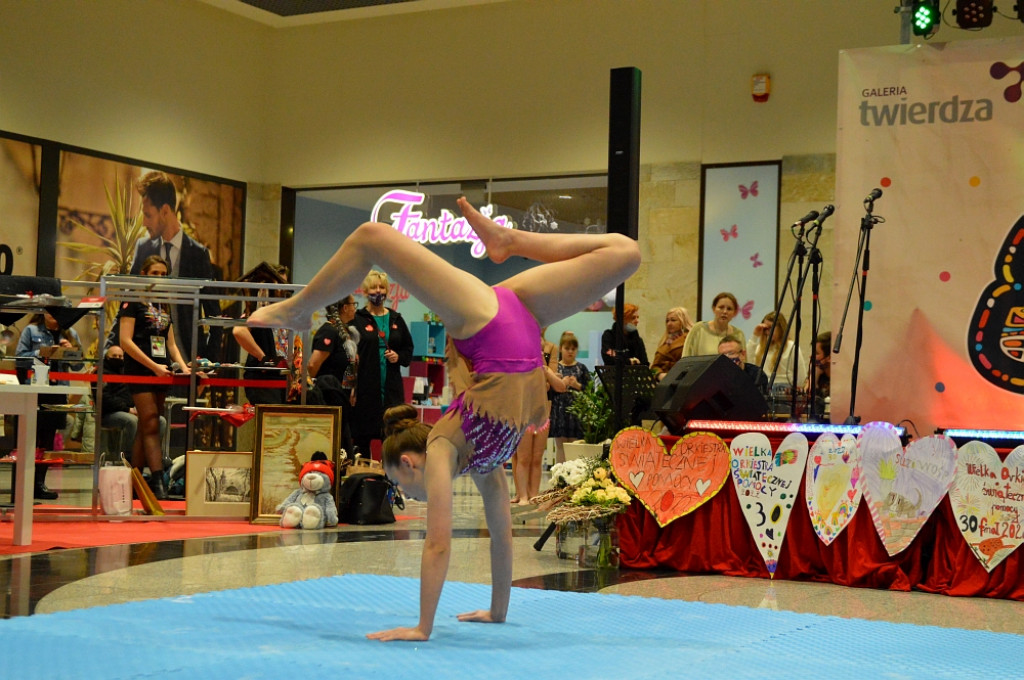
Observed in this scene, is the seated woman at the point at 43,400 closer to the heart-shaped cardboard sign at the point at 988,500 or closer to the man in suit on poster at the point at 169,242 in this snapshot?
the man in suit on poster at the point at 169,242

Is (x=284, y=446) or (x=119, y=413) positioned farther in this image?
(x=119, y=413)

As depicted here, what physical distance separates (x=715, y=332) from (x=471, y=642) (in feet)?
14.8

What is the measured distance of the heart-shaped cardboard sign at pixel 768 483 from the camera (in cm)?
501

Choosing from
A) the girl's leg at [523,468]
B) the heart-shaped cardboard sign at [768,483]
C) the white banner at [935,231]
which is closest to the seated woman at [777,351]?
the white banner at [935,231]

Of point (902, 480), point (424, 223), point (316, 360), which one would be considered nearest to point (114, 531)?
point (316, 360)

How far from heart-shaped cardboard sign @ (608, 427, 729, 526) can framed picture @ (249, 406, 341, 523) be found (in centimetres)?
215

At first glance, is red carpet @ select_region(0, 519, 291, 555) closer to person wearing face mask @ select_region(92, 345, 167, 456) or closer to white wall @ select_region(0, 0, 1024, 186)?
person wearing face mask @ select_region(92, 345, 167, 456)

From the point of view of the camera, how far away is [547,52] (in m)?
11.7

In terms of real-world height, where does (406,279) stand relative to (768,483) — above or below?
above

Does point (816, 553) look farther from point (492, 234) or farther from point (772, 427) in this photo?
point (492, 234)

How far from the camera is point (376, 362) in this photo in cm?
779

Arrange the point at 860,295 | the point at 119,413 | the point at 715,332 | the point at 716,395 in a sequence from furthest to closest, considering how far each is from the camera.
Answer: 1. the point at 119,413
2. the point at 715,332
3. the point at 860,295
4. the point at 716,395

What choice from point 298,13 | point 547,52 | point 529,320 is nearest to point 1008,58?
point 529,320

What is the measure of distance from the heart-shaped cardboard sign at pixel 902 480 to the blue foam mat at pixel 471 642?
3.38 feet
